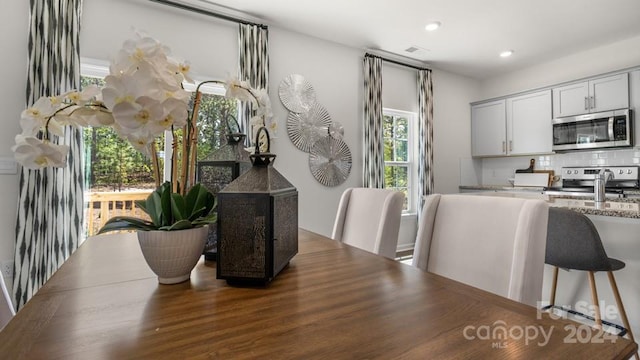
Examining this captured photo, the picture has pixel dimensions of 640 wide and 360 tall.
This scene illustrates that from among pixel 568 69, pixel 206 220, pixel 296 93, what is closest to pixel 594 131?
pixel 568 69

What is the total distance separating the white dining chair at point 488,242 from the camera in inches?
34.1

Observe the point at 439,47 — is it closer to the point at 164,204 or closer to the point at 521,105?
the point at 521,105

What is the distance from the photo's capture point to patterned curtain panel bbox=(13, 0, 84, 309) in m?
2.32

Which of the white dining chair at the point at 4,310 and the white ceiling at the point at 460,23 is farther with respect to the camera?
the white ceiling at the point at 460,23

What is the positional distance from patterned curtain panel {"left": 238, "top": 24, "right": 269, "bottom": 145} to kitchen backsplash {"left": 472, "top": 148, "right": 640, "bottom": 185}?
3642mm

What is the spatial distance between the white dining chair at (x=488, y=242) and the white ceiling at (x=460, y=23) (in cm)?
258

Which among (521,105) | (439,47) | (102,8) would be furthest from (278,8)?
(521,105)

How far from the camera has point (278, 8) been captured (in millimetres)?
3057

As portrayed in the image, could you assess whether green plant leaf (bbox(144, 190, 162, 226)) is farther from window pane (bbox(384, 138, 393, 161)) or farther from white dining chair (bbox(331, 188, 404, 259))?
window pane (bbox(384, 138, 393, 161))

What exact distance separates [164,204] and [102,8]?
2.80 m

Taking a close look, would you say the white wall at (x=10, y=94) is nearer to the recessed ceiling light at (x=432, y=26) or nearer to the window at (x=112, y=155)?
the window at (x=112, y=155)

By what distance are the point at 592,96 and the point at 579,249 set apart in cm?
337

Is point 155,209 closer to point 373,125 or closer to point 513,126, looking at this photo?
point 373,125

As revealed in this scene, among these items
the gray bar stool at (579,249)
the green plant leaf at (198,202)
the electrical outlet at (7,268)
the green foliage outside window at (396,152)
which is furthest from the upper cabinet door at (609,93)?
the electrical outlet at (7,268)
